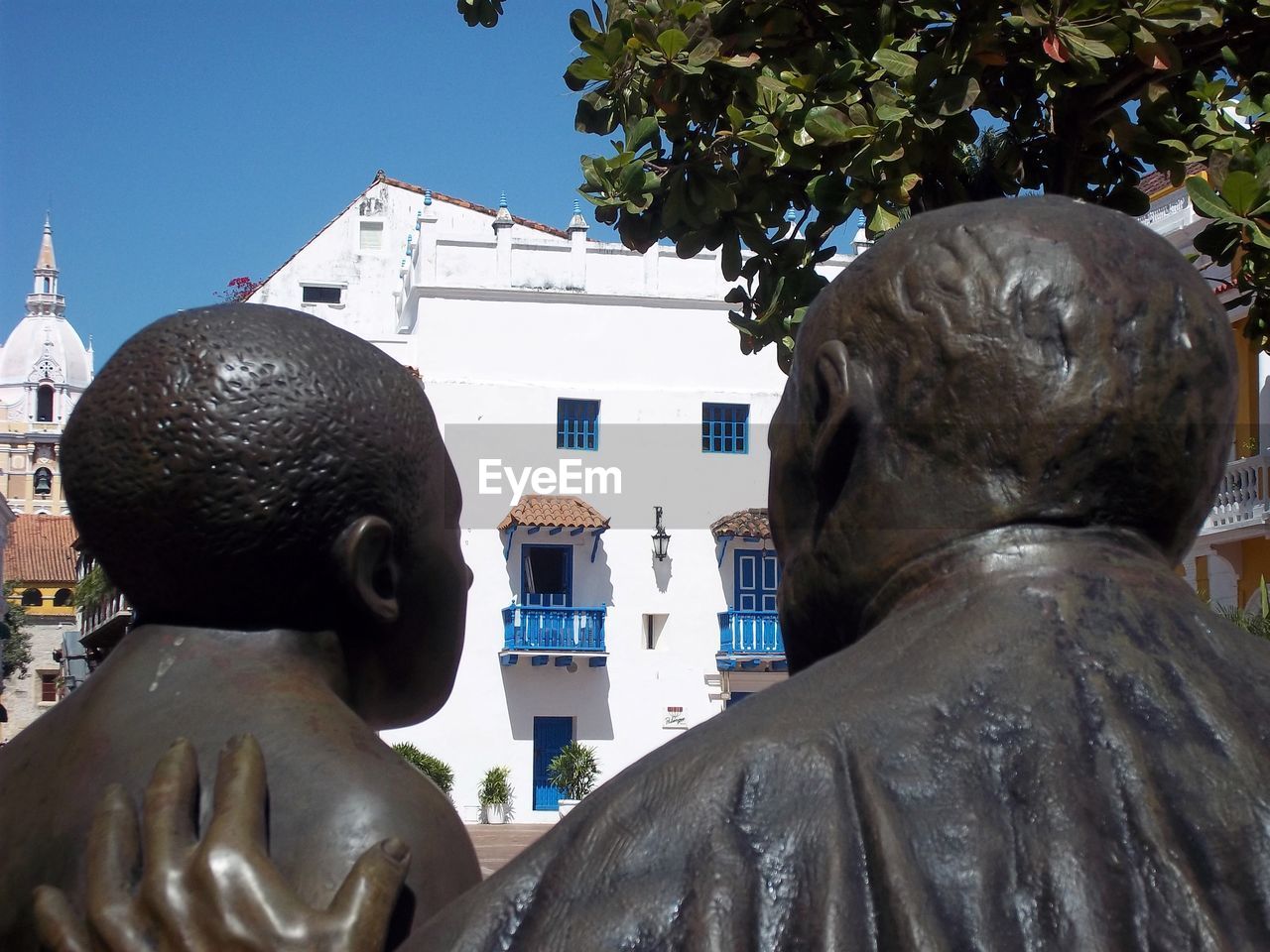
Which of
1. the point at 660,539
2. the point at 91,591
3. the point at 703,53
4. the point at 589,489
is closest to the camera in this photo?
the point at 703,53

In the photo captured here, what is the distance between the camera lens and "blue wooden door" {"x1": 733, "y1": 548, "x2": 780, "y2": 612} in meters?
24.2

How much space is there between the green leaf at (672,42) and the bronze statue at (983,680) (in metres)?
3.25

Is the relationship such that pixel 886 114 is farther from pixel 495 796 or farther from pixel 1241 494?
pixel 495 796

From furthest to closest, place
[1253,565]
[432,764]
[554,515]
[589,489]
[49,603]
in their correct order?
[49,603] < [589,489] < [554,515] < [432,764] < [1253,565]

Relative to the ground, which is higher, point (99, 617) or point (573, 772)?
point (99, 617)

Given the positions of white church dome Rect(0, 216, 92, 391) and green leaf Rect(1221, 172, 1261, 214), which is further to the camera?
white church dome Rect(0, 216, 92, 391)

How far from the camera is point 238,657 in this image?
62.3 inches

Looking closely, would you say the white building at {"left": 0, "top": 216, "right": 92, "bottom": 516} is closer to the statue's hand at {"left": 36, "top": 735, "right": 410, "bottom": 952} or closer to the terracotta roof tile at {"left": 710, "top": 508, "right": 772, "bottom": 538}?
the terracotta roof tile at {"left": 710, "top": 508, "right": 772, "bottom": 538}

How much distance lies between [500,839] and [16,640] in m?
36.9

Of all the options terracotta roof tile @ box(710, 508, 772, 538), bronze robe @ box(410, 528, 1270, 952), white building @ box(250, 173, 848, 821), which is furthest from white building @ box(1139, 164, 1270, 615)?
bronze robe @ box(410, 528, 1270, 952)

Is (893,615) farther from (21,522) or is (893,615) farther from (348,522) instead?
(21,522)

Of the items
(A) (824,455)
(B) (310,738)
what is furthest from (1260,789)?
(B) (310,738)

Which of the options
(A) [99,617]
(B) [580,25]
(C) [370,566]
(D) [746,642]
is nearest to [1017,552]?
(C) [370,566]

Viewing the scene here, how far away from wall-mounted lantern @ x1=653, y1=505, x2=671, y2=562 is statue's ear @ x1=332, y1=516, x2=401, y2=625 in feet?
71.8
